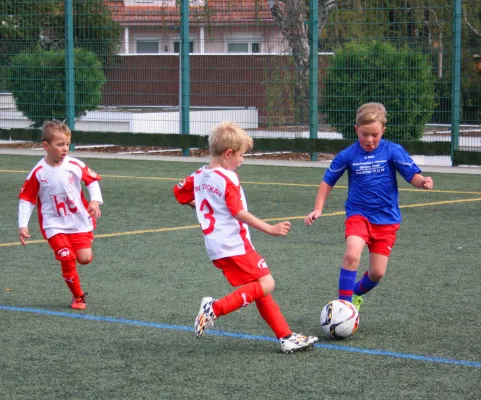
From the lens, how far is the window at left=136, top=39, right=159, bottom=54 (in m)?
20.6

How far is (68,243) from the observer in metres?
7.39

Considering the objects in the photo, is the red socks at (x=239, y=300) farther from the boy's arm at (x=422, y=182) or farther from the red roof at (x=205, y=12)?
the red roof at (x=205, y=12)

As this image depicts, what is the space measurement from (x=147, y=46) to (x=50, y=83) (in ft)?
7.86

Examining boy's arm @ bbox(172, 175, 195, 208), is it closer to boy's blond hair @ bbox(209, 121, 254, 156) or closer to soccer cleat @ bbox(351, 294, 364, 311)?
boy's blond hair @ bbox(209, 121, 254, 156)

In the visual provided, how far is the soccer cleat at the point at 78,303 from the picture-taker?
23.7 ft

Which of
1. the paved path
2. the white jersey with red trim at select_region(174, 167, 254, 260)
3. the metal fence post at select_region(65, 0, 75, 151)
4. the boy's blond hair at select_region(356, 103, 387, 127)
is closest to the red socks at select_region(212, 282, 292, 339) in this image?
the white jersey with red trim at select_region(174, 167, 254, 260)

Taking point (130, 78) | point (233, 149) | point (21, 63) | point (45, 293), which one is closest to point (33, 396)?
point (233, 149)

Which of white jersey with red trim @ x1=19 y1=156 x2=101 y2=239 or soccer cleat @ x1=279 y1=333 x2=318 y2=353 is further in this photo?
white jersey with red trim @ x1=19 y1=156 x2=101 y2=239

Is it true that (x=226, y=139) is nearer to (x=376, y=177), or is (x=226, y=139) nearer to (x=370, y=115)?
(x=370, y=115)

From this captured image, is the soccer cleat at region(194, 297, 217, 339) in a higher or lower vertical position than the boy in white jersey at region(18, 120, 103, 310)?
lower

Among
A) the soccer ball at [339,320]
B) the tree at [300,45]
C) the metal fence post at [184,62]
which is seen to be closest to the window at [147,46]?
the metal fence post at [184,62]

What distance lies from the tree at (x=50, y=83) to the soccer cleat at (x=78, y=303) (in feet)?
47.1

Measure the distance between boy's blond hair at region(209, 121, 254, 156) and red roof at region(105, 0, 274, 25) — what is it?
13955mm

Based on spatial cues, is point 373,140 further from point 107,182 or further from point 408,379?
point 107,182
